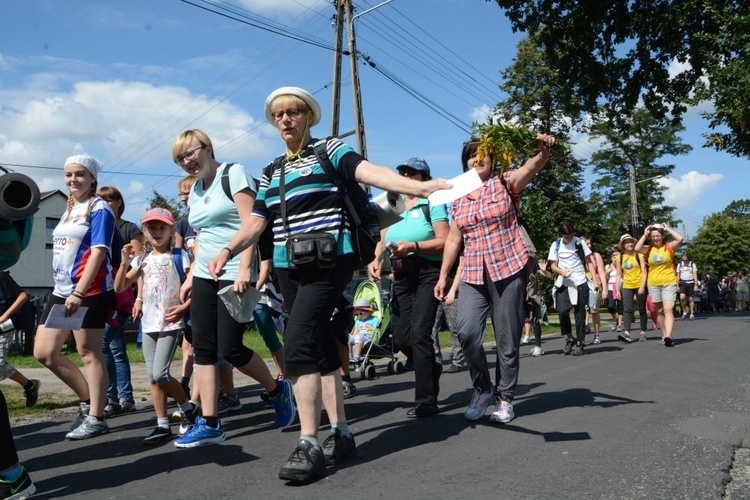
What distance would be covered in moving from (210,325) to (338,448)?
130 centimetres

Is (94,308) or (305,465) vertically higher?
(94,308)

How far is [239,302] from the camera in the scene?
4379 mm

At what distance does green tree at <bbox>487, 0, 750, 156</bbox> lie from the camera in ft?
66.2

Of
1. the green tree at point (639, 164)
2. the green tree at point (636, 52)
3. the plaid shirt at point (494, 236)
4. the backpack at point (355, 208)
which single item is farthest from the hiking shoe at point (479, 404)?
the green tree at point (639, 164)

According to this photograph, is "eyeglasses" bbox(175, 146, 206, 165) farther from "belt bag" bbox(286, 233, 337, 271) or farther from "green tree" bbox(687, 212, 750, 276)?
"green tree" bbox(687, 212, 750, 276)

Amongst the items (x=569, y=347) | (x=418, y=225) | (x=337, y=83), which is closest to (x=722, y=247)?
(x=337, y=83)

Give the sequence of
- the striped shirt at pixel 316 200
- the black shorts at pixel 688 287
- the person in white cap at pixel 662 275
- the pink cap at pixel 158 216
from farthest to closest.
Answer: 1. the black shorts at pixel 688 287
2. the person in white cap at pixel 662 275
3. the pink cap at pixel 158 216
4. the striped shirt at pixel 316 200

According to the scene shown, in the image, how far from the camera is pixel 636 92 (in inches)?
894

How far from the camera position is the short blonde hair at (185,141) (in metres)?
4.89

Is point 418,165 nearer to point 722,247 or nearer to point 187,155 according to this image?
point 187,155

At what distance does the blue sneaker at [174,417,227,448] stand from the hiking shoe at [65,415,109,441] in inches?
37.5

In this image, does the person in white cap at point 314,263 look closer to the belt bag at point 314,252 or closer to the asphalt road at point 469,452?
the belt bag at point 314,252

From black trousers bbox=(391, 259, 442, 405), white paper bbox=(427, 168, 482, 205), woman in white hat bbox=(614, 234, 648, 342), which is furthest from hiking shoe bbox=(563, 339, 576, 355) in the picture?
white paper bbox=(427, 168, 482, 205)

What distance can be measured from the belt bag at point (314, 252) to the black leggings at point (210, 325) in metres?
1.02
